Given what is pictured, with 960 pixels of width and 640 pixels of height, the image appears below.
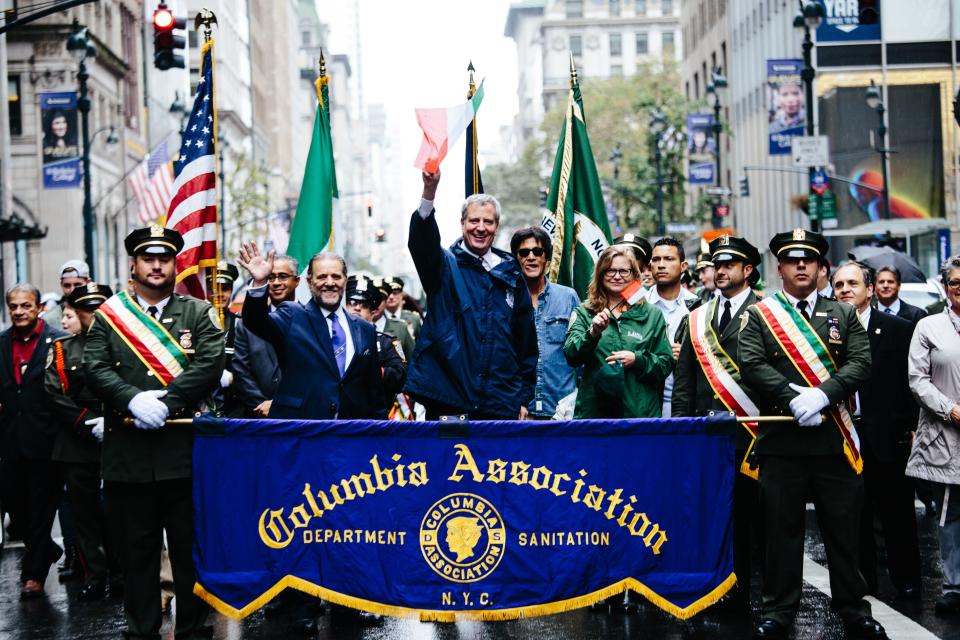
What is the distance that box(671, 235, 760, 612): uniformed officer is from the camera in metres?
8.55

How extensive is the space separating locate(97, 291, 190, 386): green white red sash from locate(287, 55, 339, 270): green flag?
12.5 ft

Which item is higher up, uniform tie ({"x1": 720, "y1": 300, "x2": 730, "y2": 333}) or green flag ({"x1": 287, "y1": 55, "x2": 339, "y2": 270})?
green flag ({"x1": 287, "y1": 55, "x2": 339, "y2": 270})

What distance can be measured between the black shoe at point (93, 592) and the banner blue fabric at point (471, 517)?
8.45 feet

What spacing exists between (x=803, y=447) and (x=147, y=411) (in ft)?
11.4

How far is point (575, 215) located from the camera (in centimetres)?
1199

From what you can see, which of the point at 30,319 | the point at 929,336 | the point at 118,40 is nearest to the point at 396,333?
the point at 30,319

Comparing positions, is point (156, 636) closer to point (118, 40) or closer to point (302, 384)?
point (302, 384)

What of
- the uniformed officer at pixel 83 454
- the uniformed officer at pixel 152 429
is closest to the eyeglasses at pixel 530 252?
the uniformed officer at pixel 152 429

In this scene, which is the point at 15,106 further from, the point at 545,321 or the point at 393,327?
the point at 545,321

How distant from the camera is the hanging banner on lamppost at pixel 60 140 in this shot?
3422 centimetres

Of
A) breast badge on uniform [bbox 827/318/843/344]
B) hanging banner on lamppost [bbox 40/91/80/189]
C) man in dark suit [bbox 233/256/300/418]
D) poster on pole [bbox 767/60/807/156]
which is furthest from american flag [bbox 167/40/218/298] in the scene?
hanging banner on lamppost [bbox 40/91/80/189]

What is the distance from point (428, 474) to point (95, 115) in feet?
156

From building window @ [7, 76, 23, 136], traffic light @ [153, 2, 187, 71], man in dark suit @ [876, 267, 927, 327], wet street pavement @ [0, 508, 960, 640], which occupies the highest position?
building window @ [7, 76, 23, 136]

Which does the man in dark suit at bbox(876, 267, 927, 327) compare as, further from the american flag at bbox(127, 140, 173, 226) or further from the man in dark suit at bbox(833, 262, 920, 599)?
the american flag at bbox(127, 140, 173, 226)
